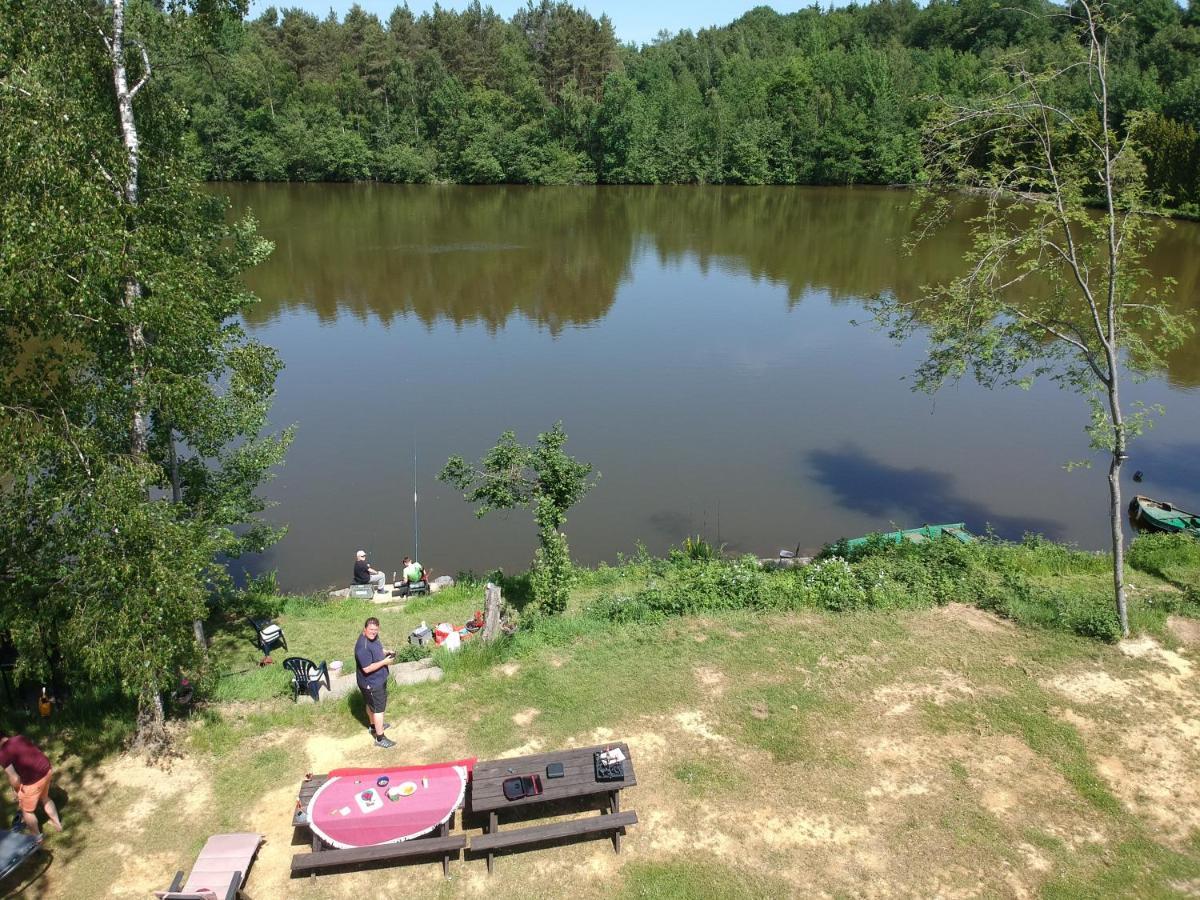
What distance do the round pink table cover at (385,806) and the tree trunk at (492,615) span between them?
3393 millimetres

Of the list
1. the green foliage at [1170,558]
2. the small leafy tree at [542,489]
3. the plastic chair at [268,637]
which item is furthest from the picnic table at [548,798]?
the green foliage at [1170,558]

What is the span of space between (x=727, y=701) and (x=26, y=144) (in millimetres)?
8868

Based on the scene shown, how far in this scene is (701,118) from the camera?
254 ft

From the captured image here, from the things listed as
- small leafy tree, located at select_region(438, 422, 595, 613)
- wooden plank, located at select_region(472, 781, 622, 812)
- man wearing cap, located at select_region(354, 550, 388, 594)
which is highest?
small leafy tree, located at select_region(438, 422, 595, 613)

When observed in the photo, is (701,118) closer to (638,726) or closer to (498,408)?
(498,408)

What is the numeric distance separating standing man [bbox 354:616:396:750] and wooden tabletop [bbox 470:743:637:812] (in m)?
1.50

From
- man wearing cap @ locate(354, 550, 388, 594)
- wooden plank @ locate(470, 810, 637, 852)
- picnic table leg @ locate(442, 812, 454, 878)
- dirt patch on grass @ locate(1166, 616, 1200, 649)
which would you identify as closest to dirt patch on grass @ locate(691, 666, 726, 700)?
wooden plank @ locate(470, 810, 637, 852)

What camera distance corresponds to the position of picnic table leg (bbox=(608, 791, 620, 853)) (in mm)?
7758

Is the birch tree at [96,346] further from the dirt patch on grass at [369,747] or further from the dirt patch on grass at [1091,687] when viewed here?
the dirt patch on grass at [1091,687]

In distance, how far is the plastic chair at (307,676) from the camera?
9.96 meters

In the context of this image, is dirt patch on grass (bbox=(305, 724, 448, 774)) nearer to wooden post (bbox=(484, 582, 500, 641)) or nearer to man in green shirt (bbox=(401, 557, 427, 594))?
wooden post (bbox=(484, 582, 500, 641))

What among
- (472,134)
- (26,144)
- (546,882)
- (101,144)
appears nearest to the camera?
(26,144)

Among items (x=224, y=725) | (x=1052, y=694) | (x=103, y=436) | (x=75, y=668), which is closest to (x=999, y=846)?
(x=1052, y=694)

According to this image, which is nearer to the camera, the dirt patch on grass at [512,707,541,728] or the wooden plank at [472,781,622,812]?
the wooden plank at [472,781,622,812]
